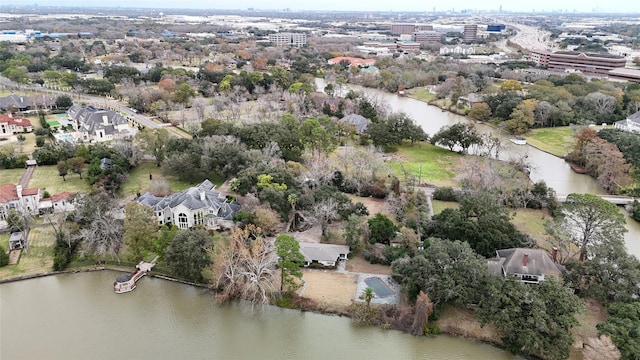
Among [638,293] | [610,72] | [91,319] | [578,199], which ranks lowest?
[91,319]

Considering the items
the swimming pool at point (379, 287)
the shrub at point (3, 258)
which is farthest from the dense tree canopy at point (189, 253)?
the shrub at point (3, 258)

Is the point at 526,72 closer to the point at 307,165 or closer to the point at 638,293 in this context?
the point at 307,165

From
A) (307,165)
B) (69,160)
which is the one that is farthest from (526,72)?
(69,160)

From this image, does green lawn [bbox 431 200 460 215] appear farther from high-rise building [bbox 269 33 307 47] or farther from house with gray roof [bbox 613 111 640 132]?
high-rise building [bbox 269 33 307 47]

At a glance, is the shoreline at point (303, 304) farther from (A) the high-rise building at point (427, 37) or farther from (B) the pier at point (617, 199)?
(A) the high-rise building at point (427, 37)

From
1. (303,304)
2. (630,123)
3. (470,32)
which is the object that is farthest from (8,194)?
(470,32)

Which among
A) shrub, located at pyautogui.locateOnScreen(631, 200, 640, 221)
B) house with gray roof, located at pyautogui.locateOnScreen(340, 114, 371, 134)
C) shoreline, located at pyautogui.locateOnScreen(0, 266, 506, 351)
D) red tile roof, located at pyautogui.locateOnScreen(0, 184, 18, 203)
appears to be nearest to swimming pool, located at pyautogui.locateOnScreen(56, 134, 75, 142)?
red tile roof, located at pyautogui.locateOnScreen(0, 184, 18, 203)

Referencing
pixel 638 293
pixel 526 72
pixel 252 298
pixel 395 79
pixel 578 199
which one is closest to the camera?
pixel 638 293
